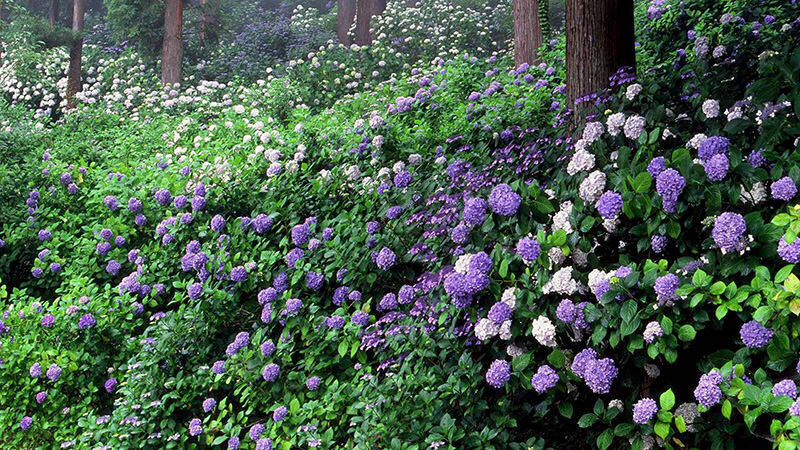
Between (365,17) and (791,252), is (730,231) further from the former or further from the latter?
(365,17)

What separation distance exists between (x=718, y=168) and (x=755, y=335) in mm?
674

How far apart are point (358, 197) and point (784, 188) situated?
2.70 meters

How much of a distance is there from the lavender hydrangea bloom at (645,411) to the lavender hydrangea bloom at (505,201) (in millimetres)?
875

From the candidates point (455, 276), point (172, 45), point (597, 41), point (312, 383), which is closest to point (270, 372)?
point (312, 383)

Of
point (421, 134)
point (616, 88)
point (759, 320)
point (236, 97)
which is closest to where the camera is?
point (759, 320)

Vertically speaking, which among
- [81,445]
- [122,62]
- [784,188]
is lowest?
[122,62]

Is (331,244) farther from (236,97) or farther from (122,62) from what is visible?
(122,62)

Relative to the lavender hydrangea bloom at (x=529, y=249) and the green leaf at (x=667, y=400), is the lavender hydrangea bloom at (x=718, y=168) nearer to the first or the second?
the lavender hydrangea bloom at (x=529, y=249)

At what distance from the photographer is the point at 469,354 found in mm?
3059

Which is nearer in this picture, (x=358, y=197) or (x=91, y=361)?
(x=91, y=361)

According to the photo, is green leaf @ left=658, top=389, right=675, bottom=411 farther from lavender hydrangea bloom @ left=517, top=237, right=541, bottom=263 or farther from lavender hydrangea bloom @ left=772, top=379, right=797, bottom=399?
lavender hydrangea bloom @ left=517, top=237, right=541, bottom=263

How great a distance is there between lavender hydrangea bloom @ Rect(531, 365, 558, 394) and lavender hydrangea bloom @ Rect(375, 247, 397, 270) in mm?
1236

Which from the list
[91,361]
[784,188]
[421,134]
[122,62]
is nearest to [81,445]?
[91,361]

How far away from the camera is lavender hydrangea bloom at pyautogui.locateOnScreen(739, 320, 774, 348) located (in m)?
2.33
